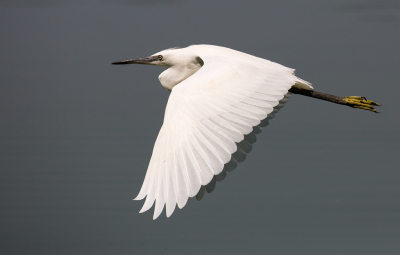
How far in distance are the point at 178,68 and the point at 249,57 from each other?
17.7 inches

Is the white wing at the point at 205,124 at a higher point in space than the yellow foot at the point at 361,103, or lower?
lower

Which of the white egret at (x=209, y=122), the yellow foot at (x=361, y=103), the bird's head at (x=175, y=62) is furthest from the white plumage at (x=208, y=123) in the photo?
the yellow foot at (x=361, y=103)

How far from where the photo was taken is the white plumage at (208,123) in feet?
4.81

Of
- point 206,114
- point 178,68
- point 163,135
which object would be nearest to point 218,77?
point 206,114

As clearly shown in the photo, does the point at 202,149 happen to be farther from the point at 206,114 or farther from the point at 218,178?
the point at 218,178

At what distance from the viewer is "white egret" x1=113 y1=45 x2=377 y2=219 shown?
1465 mm

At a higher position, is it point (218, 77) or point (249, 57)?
point (249, 57)

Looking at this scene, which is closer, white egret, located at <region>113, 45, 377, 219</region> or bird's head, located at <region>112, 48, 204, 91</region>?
white egret, located at <region>113, 45, 377, 219</region>

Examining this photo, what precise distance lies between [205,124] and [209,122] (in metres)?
0.02

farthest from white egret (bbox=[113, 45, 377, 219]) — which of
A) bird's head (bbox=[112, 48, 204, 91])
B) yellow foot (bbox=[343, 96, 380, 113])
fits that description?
yellow foot (bbox=[343, 96, 380, 113])

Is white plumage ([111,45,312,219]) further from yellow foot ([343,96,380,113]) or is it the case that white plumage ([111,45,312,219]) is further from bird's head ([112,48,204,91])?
yellow foot ([343,96,380,113])

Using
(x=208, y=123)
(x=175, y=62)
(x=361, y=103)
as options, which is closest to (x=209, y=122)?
(x=208, y=123)

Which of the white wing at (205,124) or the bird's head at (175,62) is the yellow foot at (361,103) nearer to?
the white wing at (205,124)

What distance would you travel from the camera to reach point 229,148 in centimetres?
152
